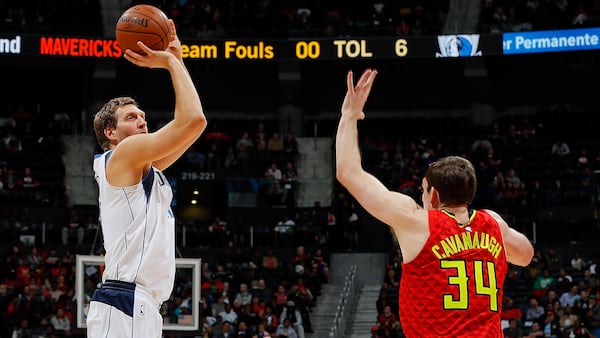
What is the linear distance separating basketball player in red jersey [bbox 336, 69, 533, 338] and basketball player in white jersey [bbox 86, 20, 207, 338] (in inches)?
33.4

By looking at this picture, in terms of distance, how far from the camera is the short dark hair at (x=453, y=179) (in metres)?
4.55

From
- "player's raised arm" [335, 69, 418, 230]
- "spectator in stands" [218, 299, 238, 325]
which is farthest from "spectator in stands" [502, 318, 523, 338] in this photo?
"player's raised arm" [335, 69, 418, 230]

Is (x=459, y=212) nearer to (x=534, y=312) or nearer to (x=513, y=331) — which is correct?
(x=513, y=331)

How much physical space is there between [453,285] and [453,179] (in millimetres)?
494

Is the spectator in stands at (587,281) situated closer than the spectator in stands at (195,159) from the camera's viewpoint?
Yes

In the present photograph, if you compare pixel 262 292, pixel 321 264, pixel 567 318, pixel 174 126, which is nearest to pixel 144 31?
pixel 174 126

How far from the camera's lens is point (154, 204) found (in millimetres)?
5078

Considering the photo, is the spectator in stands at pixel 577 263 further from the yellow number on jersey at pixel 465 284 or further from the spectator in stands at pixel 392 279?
the yellow number on jersey at pixel 465 284

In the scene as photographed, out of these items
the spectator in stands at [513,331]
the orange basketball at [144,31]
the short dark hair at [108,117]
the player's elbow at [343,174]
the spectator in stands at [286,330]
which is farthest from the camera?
the spectator in stands at [286,330]

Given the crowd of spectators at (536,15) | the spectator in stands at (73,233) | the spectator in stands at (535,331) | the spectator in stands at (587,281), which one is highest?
the crowd of spectators at (536,15)

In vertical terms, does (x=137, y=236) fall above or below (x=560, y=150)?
below

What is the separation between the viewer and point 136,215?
5016 millimetres

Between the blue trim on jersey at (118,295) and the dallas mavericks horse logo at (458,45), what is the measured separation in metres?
23.6

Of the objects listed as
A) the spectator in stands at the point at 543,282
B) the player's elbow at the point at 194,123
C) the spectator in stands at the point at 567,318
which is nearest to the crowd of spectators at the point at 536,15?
the spectator in stands at the point at 543,282
